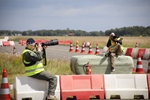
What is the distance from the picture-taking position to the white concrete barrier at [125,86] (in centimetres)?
923

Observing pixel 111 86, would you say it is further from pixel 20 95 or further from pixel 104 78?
pixel 20 95

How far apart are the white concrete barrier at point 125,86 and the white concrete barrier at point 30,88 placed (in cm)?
131

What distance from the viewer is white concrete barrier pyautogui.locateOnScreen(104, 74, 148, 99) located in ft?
30.3

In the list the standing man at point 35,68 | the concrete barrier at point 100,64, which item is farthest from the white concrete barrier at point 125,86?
the concrete barrier at point 100,64

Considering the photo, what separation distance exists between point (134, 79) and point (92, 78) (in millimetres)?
1104

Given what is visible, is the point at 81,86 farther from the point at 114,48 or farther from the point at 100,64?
the point at 114,48

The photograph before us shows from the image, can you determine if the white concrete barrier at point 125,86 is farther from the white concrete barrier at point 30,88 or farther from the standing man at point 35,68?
the standing man at point 35,68

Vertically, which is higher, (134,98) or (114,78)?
(114,78)

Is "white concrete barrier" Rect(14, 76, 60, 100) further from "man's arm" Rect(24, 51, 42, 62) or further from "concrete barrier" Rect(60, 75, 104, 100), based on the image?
"man's arm" Rect(24, 51, 42, 62)

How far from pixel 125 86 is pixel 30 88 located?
94.9 inches

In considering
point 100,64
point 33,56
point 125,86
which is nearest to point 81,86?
point 125,86

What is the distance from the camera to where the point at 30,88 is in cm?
883

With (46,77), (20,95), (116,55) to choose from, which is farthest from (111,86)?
(116,55)

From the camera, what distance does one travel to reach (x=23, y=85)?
8.77m
